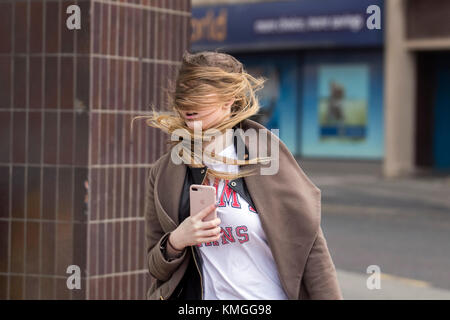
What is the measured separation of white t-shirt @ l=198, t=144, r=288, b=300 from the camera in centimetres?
288

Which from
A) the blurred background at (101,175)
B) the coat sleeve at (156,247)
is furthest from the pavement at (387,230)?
the coat sleeve at (156,247)

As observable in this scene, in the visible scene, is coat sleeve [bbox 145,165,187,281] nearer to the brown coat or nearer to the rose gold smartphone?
the brown coat

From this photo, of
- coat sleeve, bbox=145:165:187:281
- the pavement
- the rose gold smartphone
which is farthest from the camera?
the pavement

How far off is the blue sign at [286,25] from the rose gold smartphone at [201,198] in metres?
17.9

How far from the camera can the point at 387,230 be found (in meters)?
13.0

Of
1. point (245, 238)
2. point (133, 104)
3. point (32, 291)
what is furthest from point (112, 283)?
point (245, 238)

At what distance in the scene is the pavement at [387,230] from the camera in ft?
29.1

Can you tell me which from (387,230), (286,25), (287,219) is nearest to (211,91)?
(287,219)

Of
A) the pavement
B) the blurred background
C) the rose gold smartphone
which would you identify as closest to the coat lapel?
the rose gold smartphone

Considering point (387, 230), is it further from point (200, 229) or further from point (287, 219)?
point (200, 229)

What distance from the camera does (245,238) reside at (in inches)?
113

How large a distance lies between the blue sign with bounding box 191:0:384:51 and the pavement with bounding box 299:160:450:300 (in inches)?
121

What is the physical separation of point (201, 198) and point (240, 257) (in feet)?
0.78
